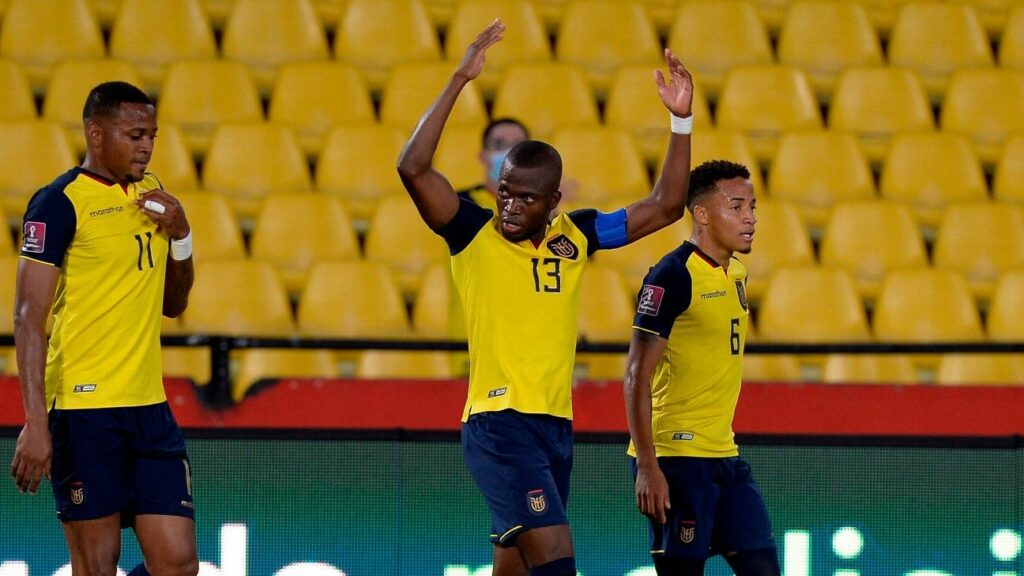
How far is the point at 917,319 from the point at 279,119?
3.80m

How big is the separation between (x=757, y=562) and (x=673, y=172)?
4.34ft

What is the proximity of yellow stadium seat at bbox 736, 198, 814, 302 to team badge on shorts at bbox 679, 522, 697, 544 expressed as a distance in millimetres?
3555

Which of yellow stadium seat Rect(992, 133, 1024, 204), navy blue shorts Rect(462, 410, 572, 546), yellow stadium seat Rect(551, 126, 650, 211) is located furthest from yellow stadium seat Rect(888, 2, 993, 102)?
navy blue shorts Rect(462, 410, 572, 546)

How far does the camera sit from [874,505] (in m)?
6.26

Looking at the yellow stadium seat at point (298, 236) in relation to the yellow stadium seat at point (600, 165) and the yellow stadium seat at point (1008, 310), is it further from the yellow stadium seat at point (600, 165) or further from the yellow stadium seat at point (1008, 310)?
the yellow stadium seat at point (1008, 310)

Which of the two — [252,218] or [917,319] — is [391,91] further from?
[917,319]

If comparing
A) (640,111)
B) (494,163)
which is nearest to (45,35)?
(640,111)

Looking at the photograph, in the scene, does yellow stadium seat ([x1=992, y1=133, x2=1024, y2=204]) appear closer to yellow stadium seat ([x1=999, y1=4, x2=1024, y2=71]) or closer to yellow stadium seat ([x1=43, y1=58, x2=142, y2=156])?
yellow stadium seat ([x1=999, y1=4, x2=1024, y2=71])

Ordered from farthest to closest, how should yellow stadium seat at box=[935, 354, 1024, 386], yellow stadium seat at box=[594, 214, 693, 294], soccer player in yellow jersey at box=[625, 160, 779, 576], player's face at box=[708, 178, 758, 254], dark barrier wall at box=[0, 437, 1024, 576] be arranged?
1. yellow stadium seat at box=[594, 214, 693, 294]
2. yellow stadium seat at box=[935, 354, 1024, 386]
3. dark barrier wall at box=[0, 437, 1024, 576]
4. player's face at box=[708, 178, 758, 254]
5. soccer player in yellow jersey at box=[625, 160, 779, 576]

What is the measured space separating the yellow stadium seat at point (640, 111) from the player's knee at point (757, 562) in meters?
4.42

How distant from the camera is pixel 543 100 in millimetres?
9266

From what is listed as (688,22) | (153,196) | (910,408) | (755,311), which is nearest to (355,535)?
(153,196)

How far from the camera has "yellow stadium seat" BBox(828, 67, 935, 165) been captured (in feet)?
31.7

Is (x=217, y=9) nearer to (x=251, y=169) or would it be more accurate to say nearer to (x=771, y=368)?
(x=251, y=169)
